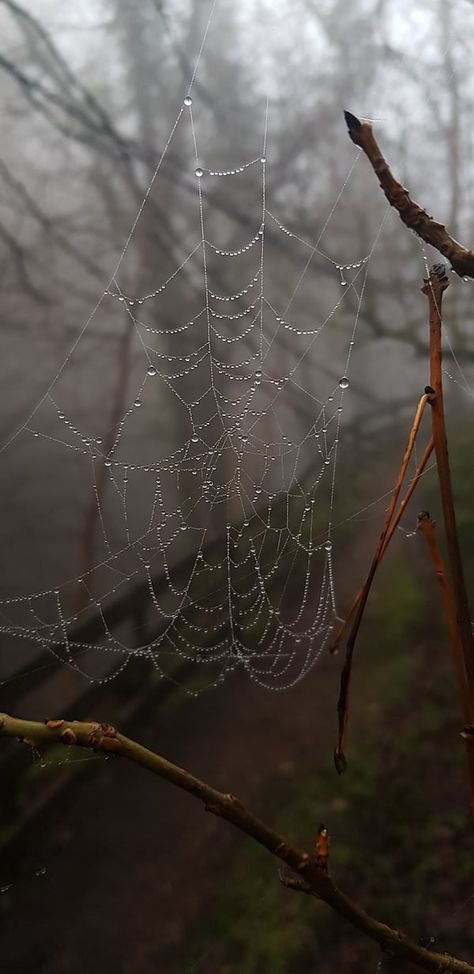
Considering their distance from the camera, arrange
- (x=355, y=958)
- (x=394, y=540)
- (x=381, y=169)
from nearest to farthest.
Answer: (x=381, y=169) → (x=355, y=958) → (x=394, y=540)

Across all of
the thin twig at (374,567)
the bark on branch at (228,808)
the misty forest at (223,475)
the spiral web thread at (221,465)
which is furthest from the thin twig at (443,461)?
the spiral web thread at (221,465)

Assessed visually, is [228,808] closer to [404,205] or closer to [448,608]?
[448,608]

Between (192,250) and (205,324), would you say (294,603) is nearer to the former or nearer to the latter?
(205,324)

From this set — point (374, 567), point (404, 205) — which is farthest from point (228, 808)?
point (404, 205)

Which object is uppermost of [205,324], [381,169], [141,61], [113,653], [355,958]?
[141,61]

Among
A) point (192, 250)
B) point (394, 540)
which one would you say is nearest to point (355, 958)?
point (394, 540)

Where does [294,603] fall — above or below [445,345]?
below
